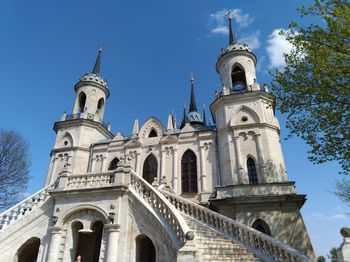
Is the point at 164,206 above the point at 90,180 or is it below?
below

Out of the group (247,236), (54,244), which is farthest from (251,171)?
(54,244)

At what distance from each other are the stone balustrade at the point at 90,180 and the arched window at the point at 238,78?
16077mm

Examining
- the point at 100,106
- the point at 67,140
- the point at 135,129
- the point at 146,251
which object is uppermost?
the point at 100,106

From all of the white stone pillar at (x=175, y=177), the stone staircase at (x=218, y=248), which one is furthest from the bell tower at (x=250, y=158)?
the stone staircase at (x=218, y=248)

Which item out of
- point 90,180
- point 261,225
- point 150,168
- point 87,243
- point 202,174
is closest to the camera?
point 90,180

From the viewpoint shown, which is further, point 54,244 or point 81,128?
point 81,128

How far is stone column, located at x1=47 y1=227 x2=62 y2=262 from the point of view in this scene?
12.5 m

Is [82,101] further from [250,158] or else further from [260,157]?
[260,157]

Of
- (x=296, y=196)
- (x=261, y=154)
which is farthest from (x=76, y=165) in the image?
(x=296, y=196)

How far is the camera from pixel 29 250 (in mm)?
14328

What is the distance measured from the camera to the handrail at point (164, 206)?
941 centimetres

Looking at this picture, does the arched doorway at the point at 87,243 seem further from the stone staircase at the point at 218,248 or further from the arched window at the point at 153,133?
the arched window at the point at 153,133

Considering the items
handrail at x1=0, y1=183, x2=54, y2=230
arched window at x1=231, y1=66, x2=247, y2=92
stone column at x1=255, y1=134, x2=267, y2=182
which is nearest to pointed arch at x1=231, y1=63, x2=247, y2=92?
arched window at x1=231, y1=66, x2=247, y2=92

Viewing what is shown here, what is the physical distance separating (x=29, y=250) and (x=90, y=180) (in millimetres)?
5268
